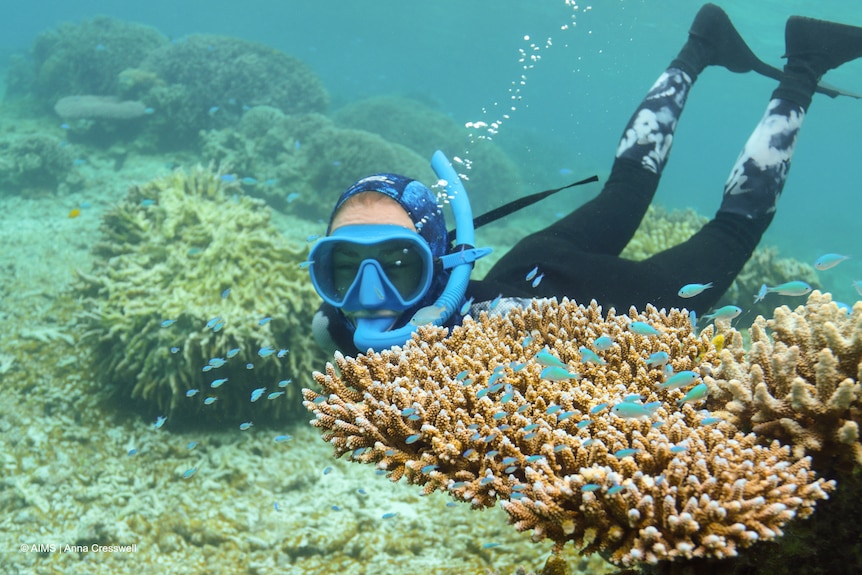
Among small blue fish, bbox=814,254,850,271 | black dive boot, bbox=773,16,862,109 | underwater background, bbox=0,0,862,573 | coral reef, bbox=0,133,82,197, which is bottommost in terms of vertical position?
underwater background, bbox=0,0,862,573

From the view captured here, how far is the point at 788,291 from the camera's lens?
321cm

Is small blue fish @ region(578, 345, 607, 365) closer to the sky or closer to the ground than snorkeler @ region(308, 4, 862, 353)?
closer to the ground

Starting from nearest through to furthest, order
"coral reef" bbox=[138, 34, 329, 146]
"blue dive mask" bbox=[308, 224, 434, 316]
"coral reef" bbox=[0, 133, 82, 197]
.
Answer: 1. "blue dive mask" bbox=[308, 224, 434, 316]
2. "coral reef" bbox=[0, 133, 82, 197]
3. "coral reef" bbox=[138, 34, 329, 146]

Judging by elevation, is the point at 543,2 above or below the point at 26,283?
above

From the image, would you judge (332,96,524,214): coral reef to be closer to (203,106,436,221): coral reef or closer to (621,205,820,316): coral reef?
(203,106,436,221): coral reef

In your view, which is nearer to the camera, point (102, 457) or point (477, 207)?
point (102, 457)

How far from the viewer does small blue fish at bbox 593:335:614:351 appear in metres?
2.73

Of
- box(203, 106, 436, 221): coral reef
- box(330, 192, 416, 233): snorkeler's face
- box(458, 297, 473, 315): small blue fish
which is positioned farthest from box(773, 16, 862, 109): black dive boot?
box(203, 106, 436, 221): coral reef

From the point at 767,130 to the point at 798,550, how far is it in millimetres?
4532

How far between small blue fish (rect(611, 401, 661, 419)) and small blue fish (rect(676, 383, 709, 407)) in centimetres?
19

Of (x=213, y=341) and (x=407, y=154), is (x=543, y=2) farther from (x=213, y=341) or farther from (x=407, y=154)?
(x=213, y=341)

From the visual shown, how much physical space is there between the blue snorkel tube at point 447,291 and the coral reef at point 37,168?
11.9m

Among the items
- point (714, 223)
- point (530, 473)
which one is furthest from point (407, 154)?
point (530, 473)

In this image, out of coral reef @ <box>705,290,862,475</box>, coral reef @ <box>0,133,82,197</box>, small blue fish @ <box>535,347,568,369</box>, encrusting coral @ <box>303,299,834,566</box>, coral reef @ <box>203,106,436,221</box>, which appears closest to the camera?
encrusting coral @ <box>303,299,834,566</box>
